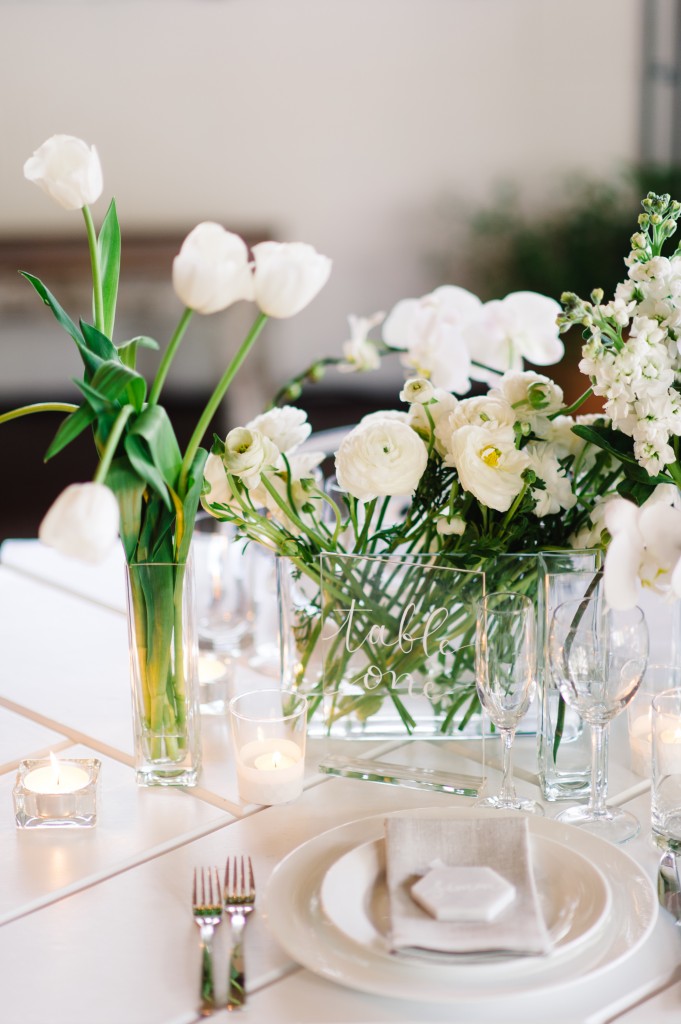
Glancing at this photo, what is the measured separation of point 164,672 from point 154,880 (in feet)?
0.67

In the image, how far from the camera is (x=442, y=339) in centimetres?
138

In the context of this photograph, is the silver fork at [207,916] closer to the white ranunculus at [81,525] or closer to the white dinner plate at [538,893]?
the white dinner plate at [538,893]

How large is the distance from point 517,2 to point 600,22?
34 centimetres

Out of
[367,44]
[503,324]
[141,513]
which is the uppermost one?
[367,44]

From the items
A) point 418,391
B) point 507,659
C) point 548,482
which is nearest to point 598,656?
point 507,659

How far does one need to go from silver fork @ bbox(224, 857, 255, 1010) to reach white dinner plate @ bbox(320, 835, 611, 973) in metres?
0.07

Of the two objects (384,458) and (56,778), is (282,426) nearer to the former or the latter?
(384,458)

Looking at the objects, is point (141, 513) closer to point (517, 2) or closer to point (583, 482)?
point (583, 482)

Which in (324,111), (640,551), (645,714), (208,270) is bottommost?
(645,714)

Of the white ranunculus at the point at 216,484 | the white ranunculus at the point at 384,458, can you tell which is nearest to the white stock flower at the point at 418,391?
the white ranunculus at the point at 384,458

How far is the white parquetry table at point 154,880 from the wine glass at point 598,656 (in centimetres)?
13

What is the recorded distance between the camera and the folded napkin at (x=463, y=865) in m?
0.81

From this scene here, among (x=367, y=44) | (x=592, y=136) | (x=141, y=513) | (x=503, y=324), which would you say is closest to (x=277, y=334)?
(x=367, y=44)

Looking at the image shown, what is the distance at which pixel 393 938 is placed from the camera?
81cm
